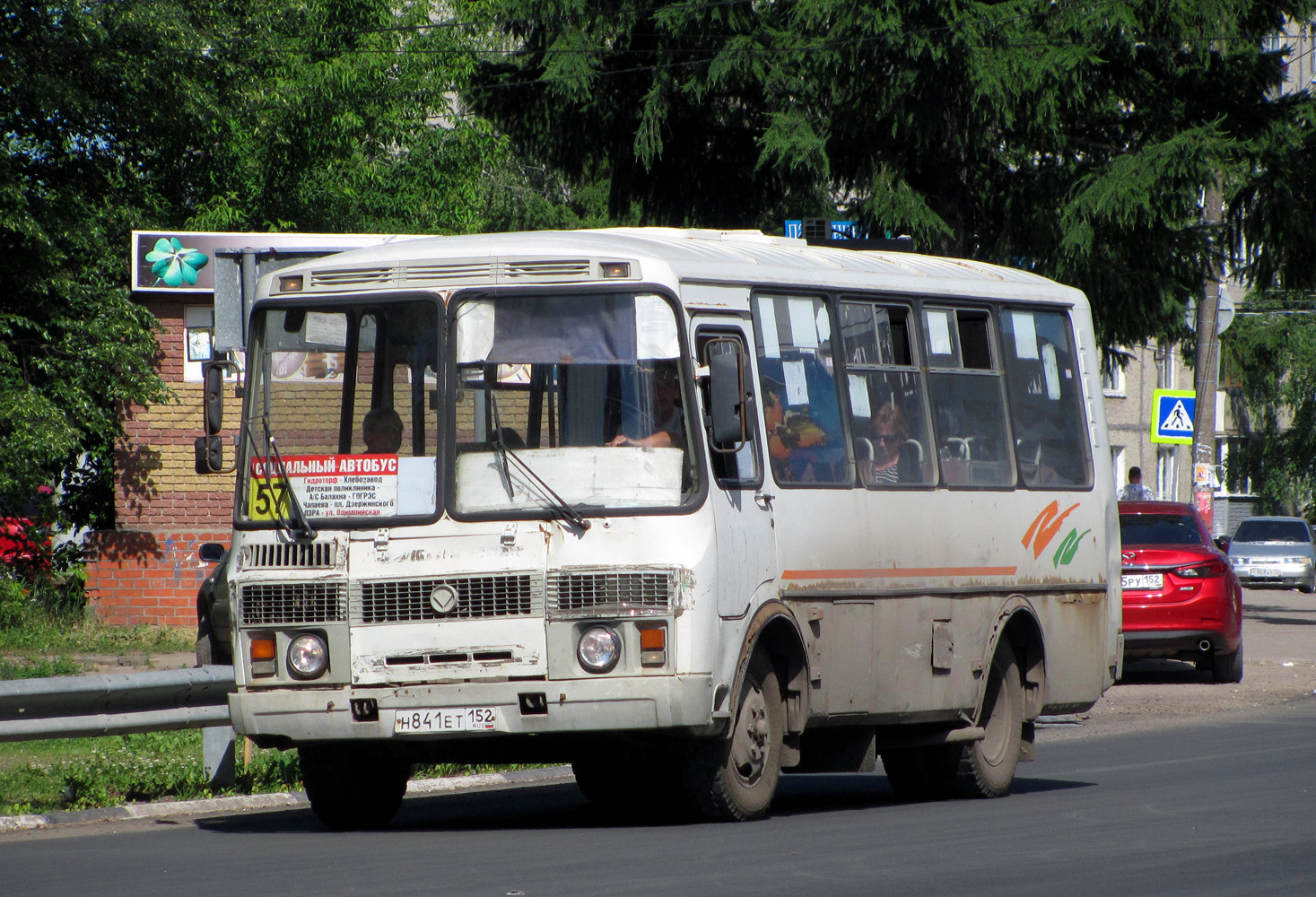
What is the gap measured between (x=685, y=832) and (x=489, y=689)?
3.65 ft

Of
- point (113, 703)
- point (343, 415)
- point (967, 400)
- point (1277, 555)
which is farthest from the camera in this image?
point (1277, 555)

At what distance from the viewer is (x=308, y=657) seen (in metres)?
9.09

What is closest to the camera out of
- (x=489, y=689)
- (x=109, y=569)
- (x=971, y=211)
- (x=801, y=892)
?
(x=801, y=892)

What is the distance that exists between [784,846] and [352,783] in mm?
2289

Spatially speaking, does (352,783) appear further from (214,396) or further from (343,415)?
(214,396)

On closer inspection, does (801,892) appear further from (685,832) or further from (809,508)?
(809,508)

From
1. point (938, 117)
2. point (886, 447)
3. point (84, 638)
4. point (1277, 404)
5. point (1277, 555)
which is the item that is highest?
point (938, 117)

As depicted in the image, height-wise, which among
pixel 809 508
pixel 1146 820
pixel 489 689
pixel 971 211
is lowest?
pixel 1146 820

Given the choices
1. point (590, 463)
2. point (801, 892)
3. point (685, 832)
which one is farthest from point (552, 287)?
point (801, 892)

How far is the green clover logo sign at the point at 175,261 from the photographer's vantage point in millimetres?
21609

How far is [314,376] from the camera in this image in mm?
9500

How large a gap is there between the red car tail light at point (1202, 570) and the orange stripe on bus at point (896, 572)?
8.50 m

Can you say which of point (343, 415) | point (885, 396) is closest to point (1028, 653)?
point (885, 396)

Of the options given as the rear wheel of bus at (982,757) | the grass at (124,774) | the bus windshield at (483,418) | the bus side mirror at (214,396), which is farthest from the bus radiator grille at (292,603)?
the rear wheel of bus at (982,757)
